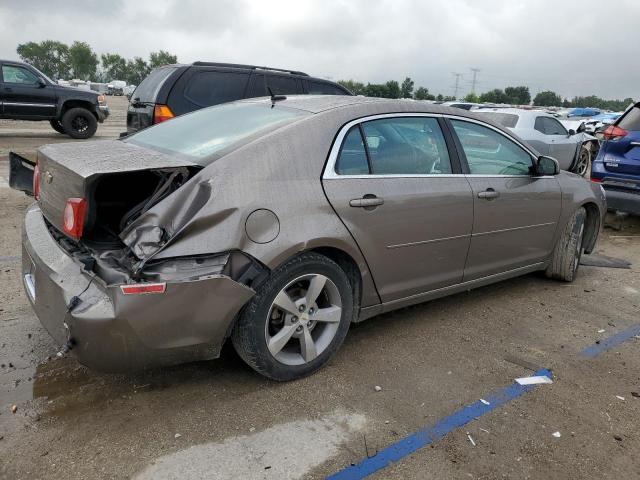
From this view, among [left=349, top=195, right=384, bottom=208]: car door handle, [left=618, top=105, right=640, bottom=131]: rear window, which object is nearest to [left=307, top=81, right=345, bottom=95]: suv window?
[left=618, top=105, right=640, bottom=131]: rear window

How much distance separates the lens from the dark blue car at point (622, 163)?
6945 millimetres

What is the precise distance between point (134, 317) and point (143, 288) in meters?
0.14

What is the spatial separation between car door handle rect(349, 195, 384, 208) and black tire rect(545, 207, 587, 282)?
95.9 inches

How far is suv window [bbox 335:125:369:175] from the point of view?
3.23m

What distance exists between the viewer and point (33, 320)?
3709 millimetres

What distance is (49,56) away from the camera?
123625mm

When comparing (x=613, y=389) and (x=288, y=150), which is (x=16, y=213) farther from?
(x=613, y=389)

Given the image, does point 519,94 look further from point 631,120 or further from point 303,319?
point 303,319

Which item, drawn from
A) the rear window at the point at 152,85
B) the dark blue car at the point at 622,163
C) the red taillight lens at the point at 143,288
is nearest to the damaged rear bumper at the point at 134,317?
the red taillight lens at the point at 143,288

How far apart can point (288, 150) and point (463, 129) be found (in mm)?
1588

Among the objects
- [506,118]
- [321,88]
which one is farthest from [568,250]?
[506,118]

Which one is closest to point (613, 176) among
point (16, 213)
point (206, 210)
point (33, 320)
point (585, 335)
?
point (585, 335)

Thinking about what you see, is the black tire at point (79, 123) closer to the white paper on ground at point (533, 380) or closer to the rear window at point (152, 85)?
the rear window at point (152, 85)

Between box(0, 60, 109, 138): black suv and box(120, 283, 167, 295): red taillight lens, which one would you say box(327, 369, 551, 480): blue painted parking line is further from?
box(0, 60, 109, 138): black suv
